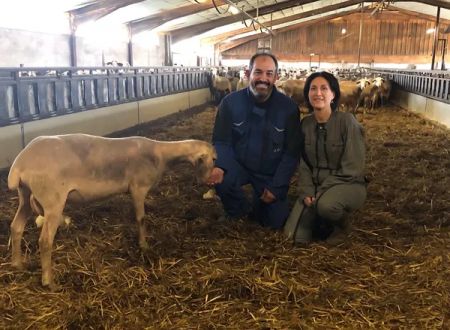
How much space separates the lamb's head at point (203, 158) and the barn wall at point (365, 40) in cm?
3338

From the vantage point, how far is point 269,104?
3.86m

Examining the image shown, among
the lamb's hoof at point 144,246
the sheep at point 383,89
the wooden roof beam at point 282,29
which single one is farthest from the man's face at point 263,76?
the wooden roof beam at point 282,29

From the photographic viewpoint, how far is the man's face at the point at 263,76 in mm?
3680

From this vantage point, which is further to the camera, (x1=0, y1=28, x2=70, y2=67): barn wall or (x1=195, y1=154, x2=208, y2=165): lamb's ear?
(x1=0, y1=28, x2=70, y2=67): barn wall

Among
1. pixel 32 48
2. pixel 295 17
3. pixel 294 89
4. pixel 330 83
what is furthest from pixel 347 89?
pixel 295 17

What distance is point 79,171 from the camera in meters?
2.79

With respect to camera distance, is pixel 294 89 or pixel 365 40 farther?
pixel 365 40

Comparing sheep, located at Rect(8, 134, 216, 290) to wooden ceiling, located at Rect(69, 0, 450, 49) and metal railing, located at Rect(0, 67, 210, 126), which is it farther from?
wooden ceiling, located at Rect(69, 0, 450, 49)

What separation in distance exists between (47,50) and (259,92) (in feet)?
37.7

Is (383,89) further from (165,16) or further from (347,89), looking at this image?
(165,16)

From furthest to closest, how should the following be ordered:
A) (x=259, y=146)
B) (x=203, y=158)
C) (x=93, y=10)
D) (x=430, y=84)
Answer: (x=93, y=10)
(x=430, y=84)
(x=259, y=146)
(x=203, y=158)

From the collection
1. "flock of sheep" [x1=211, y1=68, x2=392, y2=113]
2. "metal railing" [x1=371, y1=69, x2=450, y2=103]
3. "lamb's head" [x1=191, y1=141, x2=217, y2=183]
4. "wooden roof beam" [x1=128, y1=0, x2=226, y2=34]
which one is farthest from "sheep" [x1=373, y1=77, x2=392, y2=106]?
"lamb's head" [x1=191, y1=141, x2=217, y2=183]

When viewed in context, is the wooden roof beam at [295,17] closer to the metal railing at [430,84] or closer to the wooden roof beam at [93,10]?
the metal railing at [430,84]

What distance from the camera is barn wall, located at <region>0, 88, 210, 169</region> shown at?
5.89m
